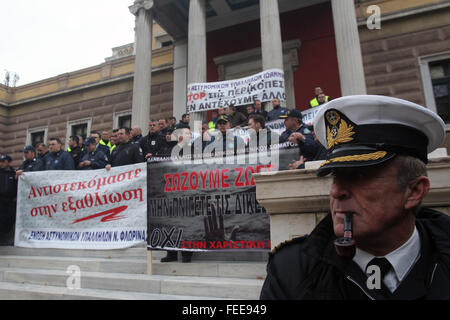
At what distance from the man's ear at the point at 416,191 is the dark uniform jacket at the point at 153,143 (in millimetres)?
6945

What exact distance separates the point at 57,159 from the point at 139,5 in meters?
10.8

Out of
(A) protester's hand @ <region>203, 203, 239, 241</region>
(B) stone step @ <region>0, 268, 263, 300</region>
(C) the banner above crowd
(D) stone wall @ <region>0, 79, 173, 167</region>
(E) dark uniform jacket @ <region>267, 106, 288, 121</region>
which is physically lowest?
(B) stone step @ <region>0, 268, 263, 300</region>

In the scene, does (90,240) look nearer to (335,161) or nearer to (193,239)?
(193,239)

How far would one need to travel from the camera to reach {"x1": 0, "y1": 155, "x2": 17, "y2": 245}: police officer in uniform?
277 inches

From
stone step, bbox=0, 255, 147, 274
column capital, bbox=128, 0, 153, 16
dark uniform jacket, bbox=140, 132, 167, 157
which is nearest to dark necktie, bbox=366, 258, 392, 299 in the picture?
stone step, bbox=0, 255, 147, 274

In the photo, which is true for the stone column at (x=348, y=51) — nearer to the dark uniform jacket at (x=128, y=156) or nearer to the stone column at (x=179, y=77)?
the dark uniform jacket at (x=128, y=156)

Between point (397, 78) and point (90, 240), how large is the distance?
43.7 feet

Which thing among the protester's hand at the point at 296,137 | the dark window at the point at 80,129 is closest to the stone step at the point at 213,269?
the protester's hand at the point at 296,137

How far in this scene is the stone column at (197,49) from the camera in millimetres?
12000

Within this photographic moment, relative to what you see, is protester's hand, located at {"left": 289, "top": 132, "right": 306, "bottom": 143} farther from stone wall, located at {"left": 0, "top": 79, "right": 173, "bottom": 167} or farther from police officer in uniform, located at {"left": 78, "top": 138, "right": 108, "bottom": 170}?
stone wall, located at {"left": 0, "top": 79, "right": 173, "bottom": 167}

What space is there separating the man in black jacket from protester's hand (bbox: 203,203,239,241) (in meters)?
2.86

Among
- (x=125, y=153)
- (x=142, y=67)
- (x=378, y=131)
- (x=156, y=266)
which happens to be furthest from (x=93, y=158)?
(x=142, y=67)
